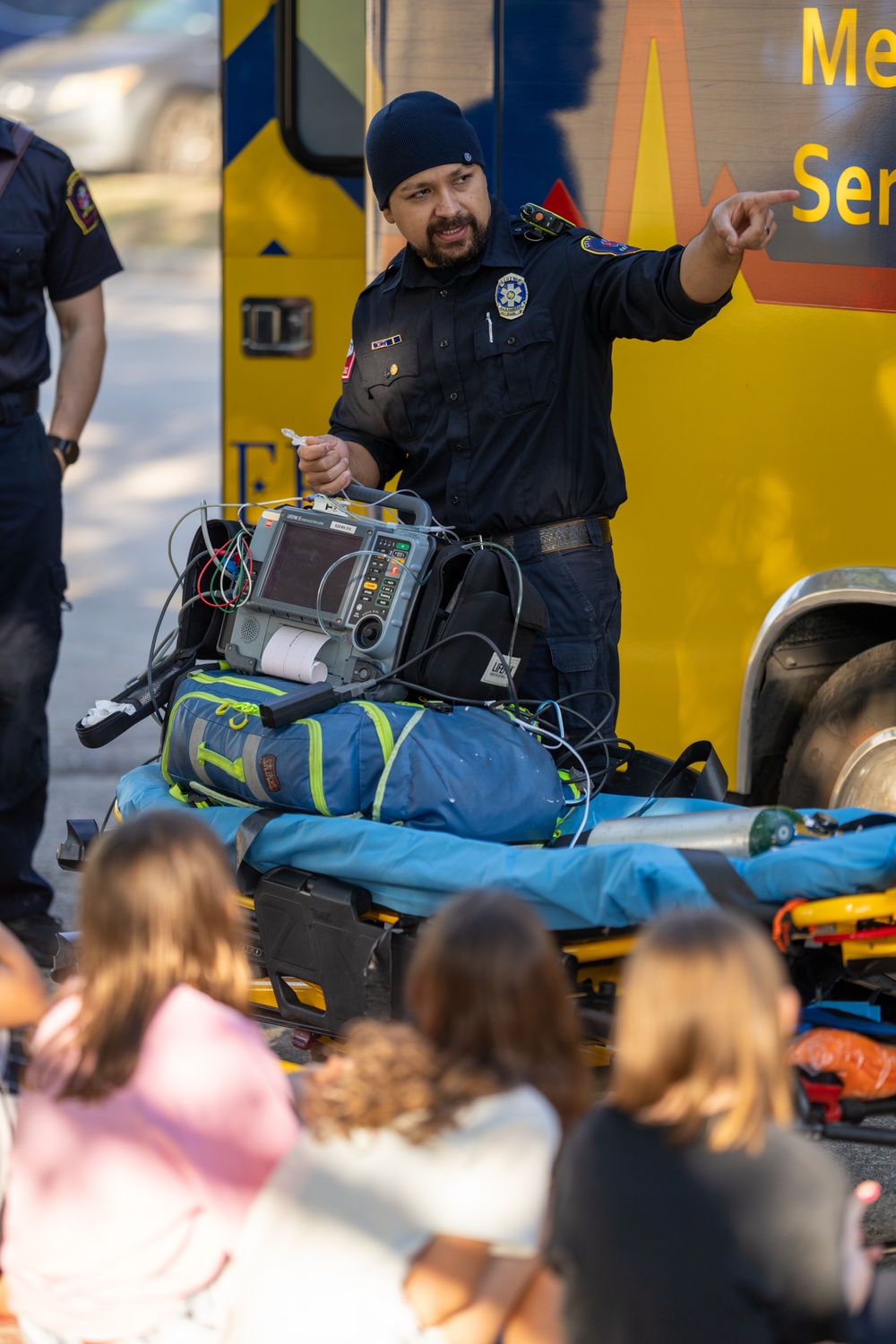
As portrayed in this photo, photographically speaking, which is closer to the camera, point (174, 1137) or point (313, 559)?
point (174, 1137)

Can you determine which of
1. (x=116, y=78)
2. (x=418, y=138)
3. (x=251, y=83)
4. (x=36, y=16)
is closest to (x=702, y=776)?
(x=418, y=138)

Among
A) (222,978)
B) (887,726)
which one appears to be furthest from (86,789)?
(222,978)

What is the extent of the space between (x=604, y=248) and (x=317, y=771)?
1344 millimetres

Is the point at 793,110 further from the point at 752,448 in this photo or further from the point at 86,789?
the point at 86,789

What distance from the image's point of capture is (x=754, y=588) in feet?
13.7

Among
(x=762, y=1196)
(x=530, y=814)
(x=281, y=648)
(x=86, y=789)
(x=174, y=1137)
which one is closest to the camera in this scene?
(x=762, y=1196)

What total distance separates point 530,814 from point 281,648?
0.69 metres

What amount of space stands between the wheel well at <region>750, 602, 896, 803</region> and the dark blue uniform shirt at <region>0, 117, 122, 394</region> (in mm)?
2212

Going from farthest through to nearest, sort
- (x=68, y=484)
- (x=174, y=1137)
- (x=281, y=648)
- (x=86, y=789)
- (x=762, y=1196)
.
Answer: (x=68, y=484) < (x=86, y=789) < (x=281, y=648) < (x=174, y=1137) < (x=762, y=1196)

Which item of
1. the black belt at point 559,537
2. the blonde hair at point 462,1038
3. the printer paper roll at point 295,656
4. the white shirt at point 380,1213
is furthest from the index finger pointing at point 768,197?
the white shirt at point 380,1213

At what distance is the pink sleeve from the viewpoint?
2.11 m

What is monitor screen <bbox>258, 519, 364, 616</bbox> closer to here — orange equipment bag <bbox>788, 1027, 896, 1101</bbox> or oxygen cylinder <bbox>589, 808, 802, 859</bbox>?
oxygen cylinder <bbox>589, 808, 802, 859</bbox>

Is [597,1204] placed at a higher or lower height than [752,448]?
lower

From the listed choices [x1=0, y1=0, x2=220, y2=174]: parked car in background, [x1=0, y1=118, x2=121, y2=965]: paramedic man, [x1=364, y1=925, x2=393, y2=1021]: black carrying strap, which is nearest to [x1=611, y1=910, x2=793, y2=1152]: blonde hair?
[x1=364, y1=925, x2=393, y2=1021]: black carrying strap
